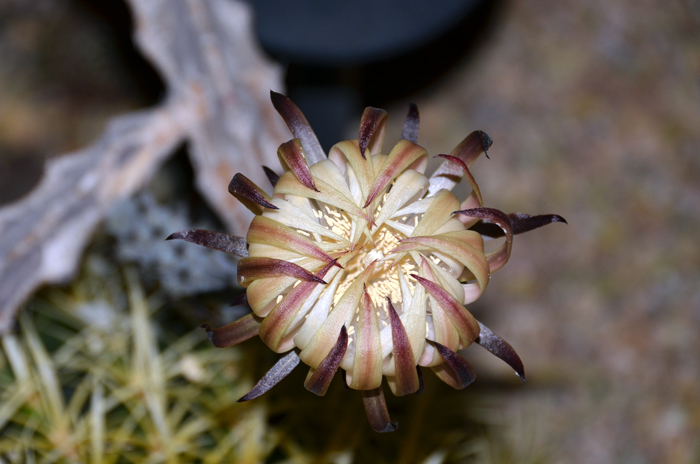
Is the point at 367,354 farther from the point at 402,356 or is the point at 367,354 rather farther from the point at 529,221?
the point at 529,221

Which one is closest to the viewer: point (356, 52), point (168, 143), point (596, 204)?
point (168, 143)

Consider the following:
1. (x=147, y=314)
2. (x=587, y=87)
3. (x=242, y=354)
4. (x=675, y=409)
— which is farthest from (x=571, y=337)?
(x=147, y=314)

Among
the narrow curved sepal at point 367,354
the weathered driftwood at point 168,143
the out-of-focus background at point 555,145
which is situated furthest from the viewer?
the out-of-focus background at point 555,145

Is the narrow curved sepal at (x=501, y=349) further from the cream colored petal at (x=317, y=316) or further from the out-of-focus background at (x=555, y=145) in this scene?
the out-of-focus background at (x=555, y=145)

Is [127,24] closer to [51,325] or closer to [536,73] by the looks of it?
[51,325]

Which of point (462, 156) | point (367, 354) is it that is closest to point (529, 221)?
point (462, 156)

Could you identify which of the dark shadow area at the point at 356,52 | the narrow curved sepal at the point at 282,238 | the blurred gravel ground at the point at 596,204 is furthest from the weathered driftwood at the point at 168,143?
the blurred gravel ground at the point at 596,204
